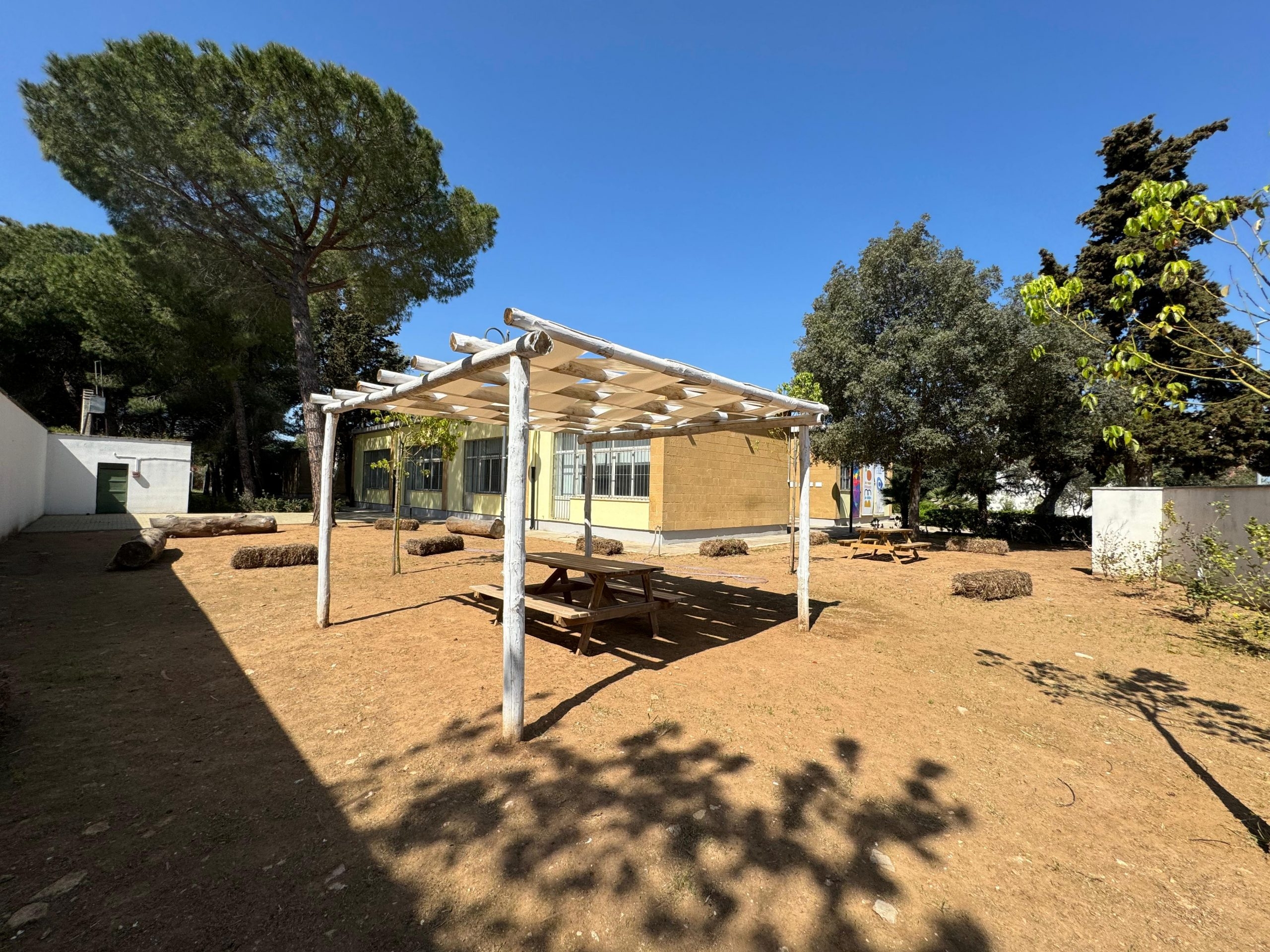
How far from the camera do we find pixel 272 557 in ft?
28.4

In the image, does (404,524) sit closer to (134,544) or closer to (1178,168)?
(134,544)

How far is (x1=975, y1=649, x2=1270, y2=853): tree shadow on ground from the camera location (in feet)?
9.69

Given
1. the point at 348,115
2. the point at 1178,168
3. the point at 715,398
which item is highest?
the point at 1178,168

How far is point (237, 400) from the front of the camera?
21.9 m

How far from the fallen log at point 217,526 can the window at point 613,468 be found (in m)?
7.79

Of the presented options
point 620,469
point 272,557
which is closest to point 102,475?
point 272,557

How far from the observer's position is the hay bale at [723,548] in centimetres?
Answer: 1217

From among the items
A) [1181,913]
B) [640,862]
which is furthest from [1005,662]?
[640,862]

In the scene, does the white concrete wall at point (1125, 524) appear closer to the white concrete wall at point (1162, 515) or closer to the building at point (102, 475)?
the white concrete wall at point (1162, 515)

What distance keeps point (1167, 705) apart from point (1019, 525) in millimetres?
15100

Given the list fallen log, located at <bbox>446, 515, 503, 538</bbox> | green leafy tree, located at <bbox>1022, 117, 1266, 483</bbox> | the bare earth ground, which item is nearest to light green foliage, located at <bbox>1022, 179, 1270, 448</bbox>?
the bare earth ground

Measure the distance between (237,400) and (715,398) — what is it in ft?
79.9

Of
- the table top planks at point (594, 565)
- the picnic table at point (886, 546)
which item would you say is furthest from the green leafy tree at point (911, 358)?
the table top planks at point (594, 565)

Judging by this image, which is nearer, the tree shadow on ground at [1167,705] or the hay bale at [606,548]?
the tree shadow on ground at [1167,705]
